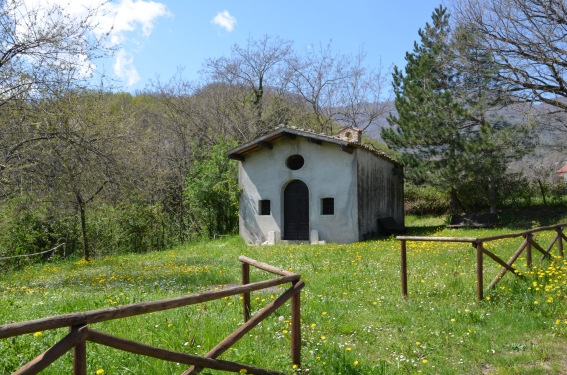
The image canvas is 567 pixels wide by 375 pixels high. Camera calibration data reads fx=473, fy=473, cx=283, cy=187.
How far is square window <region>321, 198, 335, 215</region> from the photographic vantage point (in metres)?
19.8

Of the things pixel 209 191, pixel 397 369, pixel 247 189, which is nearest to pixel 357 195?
pixel 247 189

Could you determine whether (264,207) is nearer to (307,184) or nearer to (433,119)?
(307,184)

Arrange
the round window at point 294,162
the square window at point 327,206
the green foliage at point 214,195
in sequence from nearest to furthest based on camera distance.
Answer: the square window at point 327,206 < the round window at point 294,162 < the green foliage at point 214,195

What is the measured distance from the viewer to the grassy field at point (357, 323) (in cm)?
491

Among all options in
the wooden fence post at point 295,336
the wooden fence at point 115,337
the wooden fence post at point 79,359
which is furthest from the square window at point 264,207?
the wooden fence post at point 79,359

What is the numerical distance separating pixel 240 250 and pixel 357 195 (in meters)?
5.26

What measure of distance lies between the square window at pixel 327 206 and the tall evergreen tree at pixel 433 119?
587cm

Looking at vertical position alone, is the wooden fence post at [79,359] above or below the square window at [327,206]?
below

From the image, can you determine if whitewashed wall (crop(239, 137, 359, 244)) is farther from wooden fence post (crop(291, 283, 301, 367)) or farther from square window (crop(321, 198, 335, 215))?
wooden fence post (crop(291, 283, 301, 367))

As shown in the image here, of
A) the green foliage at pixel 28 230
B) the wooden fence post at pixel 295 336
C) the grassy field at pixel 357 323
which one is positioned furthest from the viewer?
the green foliage at pixel 28 230

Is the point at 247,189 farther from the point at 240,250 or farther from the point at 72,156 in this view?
the point at 72,156

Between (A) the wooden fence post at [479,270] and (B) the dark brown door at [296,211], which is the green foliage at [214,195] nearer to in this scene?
(B) the dark brown door at [296,211]

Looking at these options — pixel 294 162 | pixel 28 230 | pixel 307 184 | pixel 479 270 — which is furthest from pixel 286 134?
pixel 479 270

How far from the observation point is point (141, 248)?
23.0m
